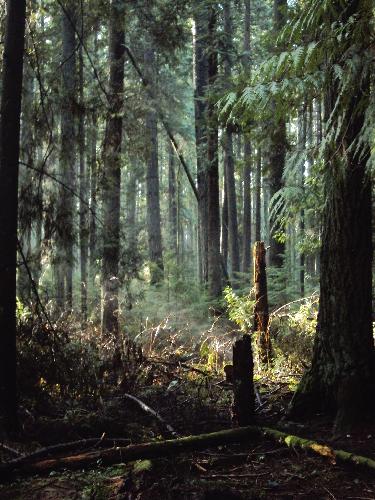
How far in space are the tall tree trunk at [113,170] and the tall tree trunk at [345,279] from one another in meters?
4.03

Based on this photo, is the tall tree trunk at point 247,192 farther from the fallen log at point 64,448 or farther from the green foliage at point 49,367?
the fallen log at point 64,448

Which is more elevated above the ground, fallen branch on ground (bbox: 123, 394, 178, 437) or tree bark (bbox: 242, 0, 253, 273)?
tree bark (bbox: 242, 0, 253, 273)

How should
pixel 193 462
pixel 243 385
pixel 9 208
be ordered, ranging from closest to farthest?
pixel 193 462 < pixel 9 208 < pixel 243 385

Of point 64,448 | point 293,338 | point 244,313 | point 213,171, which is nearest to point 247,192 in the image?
point 213,171

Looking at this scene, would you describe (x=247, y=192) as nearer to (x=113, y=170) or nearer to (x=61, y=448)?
(x=113, y=170)

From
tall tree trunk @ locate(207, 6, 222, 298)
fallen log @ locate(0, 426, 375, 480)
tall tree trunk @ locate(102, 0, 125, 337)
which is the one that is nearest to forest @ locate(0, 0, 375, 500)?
fallen log @ locate(0, 426, 375, 480)

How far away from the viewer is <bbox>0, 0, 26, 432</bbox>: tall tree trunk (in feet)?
16.2

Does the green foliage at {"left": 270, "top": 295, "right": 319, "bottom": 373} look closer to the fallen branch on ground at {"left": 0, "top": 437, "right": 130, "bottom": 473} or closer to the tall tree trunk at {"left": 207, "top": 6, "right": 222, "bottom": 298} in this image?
the fallen branch on ground at {"left": 0, "top": 437, "right": 130, "bottom": 473}

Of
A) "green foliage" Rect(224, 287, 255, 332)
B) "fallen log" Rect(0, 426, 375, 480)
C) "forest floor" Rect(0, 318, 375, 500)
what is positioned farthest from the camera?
"green foliage" Rect(224, 287, 255, 332)

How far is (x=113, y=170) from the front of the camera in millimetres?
10602

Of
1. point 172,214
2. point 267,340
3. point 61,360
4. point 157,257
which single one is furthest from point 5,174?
point 172,214

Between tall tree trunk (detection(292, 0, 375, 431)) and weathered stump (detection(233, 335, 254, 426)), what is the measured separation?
0.58 meters

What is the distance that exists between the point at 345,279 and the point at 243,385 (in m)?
1.56

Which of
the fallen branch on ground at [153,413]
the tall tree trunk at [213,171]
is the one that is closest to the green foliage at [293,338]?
the fallen branch on ground at [153,413]
